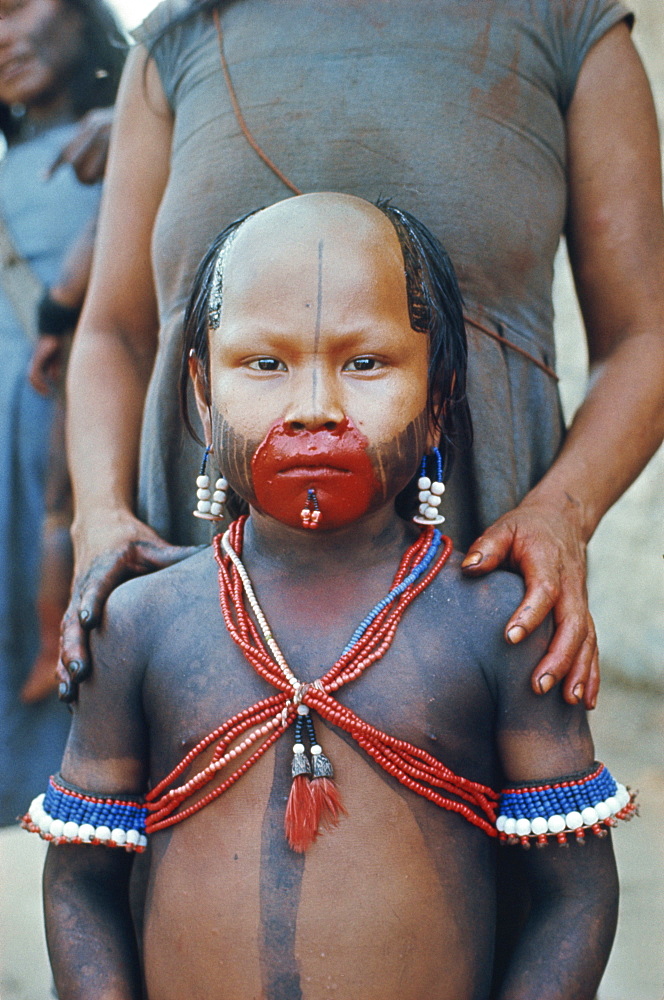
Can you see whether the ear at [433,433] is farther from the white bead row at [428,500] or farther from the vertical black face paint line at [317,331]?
the vertical black face paint line at [317,331]

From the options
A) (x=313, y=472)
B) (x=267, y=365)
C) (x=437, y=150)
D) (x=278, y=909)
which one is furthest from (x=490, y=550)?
(x=437, y=150)

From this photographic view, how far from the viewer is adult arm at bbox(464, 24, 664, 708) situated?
158 centimetres

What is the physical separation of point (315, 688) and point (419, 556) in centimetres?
25

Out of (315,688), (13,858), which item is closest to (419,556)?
(315,688)

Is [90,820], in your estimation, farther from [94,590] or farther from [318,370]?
[318,370]

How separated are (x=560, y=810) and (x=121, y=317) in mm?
1157

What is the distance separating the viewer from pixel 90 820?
4.46 feet

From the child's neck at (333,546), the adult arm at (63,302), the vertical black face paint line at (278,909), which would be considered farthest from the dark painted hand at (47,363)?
the vertical black face paint line at (278,909)

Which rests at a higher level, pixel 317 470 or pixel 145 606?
pixel 317 470

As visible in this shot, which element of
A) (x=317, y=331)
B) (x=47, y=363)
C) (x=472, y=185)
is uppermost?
(x=472, y=185)

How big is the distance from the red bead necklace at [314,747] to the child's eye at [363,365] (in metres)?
0.28

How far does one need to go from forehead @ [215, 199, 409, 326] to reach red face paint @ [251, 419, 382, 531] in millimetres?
158

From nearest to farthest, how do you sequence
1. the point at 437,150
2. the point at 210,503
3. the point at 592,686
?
the point at 592,686 < the point at 210,503 < the point at 437,150

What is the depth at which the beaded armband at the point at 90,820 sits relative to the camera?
1351mm
